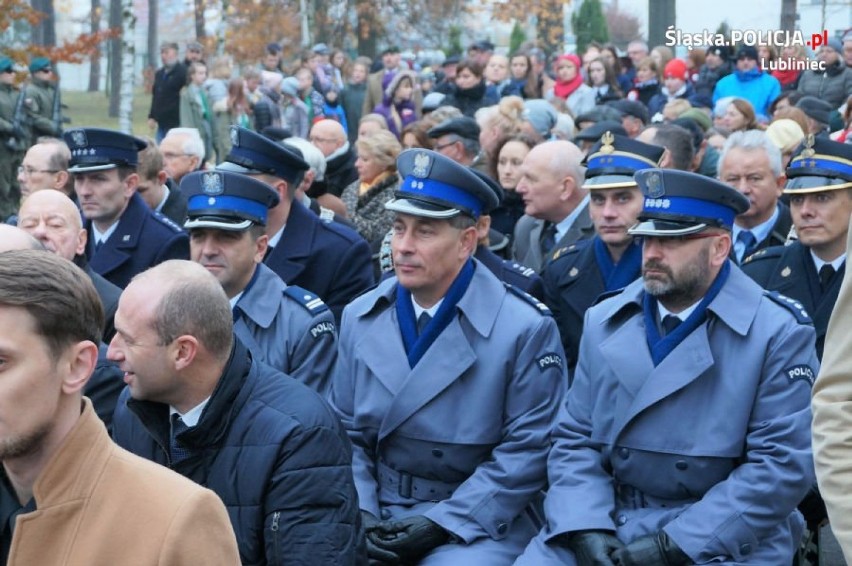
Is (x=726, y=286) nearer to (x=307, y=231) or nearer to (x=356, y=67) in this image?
(x=307, y=231)

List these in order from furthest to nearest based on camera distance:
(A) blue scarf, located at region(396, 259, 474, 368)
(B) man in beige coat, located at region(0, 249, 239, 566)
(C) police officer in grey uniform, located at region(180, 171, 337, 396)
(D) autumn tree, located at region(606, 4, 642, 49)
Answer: (D) autumn tree, located at region(606, 4, 642, 49)
(C) police officer in grey uniform, located at region(180, 171, 337, 396)
(A) blue scarf, located at region(396, 259, 474, 368)
(B) man in beige coat, located at region(0, 249, 239, 566)

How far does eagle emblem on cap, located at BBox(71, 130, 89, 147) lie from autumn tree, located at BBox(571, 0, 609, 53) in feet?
97.8

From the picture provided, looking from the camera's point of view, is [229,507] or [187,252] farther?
[187,252]

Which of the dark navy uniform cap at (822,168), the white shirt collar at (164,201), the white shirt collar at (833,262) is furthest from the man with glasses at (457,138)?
the white shirt collar at (833,262)

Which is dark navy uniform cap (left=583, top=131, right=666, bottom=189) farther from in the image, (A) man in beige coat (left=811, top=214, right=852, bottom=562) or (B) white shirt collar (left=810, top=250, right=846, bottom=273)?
(A) man in beige coat (left=811, top=214, right=852, bottom=562)

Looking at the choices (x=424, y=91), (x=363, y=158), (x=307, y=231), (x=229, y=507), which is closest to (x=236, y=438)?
(x=229, y=507)

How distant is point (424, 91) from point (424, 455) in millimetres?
17466

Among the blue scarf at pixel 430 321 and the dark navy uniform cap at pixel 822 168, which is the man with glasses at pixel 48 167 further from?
the dark navy uniform cap at pixel 822 168

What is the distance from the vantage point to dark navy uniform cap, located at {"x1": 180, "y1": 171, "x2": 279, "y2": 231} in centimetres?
602

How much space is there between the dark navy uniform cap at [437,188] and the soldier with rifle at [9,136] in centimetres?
1243

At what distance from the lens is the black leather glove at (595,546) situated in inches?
185

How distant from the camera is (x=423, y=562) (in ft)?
16.5

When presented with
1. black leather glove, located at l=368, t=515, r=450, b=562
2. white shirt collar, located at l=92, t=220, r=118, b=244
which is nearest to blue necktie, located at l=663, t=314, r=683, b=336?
black leather glove, located at l=368, t=515, r=450, b=562

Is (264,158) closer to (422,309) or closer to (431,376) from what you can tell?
(422,309)
